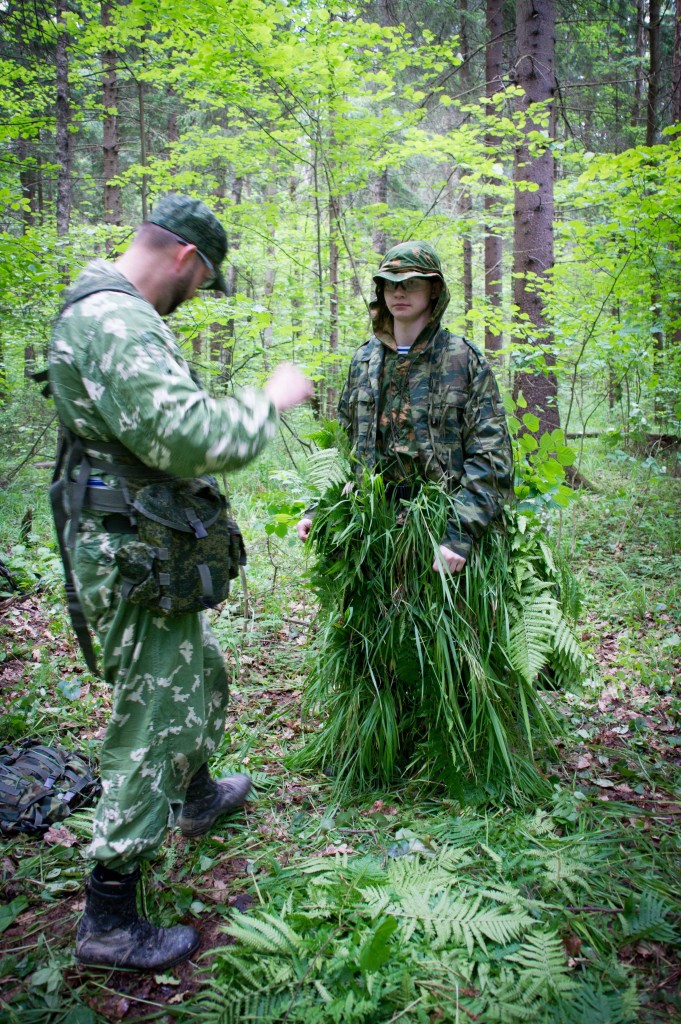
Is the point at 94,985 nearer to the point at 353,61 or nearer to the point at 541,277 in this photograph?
the point at 541,277

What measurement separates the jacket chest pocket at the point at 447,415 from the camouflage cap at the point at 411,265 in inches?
22.1

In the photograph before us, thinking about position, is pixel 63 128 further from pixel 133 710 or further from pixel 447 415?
pixel 133 710

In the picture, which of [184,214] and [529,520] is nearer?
[184,214]

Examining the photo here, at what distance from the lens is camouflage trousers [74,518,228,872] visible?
1946 millimetres

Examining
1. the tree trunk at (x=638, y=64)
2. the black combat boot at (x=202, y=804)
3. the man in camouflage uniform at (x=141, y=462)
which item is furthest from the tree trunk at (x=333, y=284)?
the tree trunk at (x=638, y=64)

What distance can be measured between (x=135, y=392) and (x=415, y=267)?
1595 millimetres

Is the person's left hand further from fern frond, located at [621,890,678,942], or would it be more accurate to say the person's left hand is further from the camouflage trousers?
fern frond, located at [621,890,678,942]

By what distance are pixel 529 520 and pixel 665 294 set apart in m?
4.60

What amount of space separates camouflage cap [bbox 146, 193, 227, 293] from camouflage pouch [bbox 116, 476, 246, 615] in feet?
2.63

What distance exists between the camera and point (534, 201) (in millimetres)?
5914

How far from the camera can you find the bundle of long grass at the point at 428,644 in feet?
8.47

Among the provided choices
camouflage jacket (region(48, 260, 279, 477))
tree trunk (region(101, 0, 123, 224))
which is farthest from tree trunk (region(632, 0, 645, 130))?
camouflage jacket (region(48, 260, 279, 477))

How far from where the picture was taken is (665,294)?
6.08 m

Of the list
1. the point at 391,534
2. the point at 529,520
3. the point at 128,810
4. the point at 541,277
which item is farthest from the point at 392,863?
the point at 541,277
